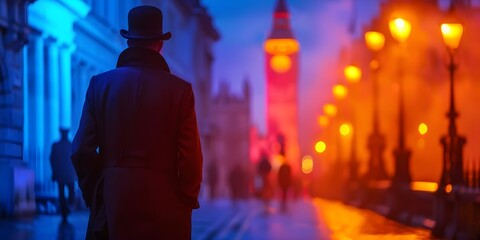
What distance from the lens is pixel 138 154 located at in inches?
229

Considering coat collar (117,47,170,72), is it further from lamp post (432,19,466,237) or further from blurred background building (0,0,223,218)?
lamp post (432,19,466,237)

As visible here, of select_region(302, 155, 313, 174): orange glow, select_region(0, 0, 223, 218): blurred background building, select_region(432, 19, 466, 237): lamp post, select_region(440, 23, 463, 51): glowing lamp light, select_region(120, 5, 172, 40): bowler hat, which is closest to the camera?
select_region(120, 5, 172, 40): bowler hat

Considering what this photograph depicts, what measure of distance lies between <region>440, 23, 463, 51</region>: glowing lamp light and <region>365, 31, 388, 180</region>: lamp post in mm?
12095

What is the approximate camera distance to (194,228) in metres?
20.0

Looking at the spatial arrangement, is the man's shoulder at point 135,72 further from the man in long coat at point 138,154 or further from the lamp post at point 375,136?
the lamp post at point 375,136

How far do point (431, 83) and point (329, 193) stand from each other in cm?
1712

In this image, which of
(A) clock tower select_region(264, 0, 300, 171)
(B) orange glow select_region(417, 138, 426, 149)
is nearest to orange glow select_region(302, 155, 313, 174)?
(A) clock tower select_region(264, 0, 300, 171)

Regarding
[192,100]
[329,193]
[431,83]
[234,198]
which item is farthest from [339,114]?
[192,100]

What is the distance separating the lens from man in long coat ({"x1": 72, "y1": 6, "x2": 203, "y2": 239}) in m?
5.82

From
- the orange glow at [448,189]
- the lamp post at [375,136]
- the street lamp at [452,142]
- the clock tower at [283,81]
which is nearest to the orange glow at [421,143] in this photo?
the lamp post at [375,136]

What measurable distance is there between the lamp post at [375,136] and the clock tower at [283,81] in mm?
105307

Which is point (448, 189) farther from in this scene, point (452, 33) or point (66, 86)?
point (66, 86)

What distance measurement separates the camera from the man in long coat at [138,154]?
19.1 ft

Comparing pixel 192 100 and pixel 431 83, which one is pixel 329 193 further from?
pixel 192 100
